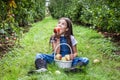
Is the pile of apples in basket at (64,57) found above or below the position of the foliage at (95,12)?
below

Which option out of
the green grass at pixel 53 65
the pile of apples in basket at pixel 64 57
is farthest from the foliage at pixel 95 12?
the pile of apples in basket at pixel 64 57

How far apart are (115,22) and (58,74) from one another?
2.67 meters

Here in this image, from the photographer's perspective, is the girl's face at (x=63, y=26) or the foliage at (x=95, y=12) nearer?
the girl's face at (x=63, y=26)

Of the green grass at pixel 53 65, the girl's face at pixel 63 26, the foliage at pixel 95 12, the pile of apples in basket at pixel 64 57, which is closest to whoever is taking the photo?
the green grass at pixel 53 65

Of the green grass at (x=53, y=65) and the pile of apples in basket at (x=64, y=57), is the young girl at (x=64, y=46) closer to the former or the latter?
the pile of apples in basket at (x=64, y=57)

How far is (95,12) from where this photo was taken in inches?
Result: 308

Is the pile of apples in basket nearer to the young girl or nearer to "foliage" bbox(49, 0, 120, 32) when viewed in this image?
the young girl

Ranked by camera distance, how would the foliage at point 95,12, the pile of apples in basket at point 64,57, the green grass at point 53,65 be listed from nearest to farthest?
the green grass at point 53,65, the pile of apples in basket at point 64,57, the foliage at point 95,12

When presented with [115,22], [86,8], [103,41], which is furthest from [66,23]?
[86,8]

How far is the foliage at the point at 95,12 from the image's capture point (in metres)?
6.36

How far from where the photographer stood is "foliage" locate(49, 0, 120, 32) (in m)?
6.36

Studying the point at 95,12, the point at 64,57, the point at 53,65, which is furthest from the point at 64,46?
the point at 95,12

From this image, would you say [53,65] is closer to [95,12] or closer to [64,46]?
[64,46]

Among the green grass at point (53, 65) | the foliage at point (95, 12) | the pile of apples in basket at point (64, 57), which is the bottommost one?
the green grass at point (53, 65)
